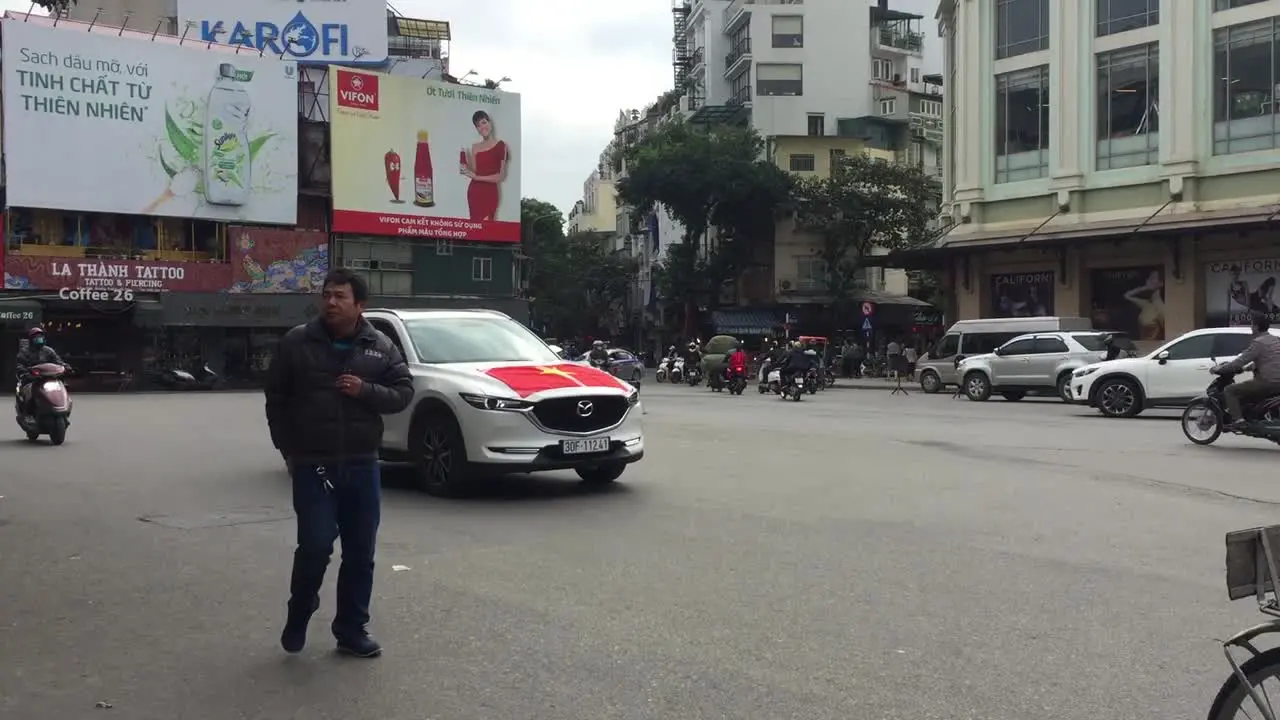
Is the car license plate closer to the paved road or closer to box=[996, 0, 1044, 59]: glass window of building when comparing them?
the paved road

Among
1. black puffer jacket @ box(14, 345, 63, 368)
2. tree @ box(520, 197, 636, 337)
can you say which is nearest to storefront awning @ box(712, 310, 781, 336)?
tree @ box(520, 197, 636, 337)

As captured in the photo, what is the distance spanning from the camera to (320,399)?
4.91 meters

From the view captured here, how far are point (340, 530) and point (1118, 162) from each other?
34817mm

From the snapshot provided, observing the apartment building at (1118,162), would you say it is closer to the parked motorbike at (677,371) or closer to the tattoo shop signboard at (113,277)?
the parked motorbike at (677,371)

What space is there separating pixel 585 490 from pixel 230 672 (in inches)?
227

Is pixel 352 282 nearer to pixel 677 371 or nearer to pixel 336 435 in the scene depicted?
pixel 336 435

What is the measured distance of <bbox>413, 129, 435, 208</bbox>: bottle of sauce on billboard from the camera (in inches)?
2028

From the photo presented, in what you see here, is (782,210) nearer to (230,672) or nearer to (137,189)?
(137,189)

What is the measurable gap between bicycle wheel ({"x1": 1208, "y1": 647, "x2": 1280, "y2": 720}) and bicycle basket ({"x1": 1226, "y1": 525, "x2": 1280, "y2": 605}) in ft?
0.57

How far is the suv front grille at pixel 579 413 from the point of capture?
9.69m

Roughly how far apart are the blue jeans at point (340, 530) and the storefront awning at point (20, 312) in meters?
40.5

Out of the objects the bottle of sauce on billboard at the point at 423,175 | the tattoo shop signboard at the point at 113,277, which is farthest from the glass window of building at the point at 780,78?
the tattoo shop signboard at the point at 113,277

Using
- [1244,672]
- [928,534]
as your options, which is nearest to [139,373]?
[928,534]

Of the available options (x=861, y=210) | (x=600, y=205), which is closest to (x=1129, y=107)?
(x=861, y=210)
